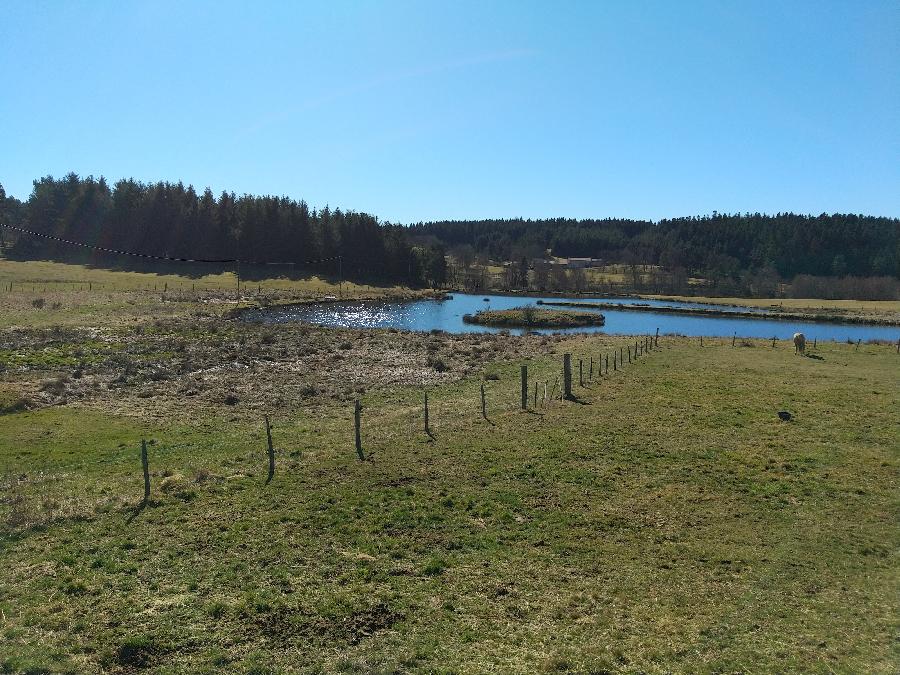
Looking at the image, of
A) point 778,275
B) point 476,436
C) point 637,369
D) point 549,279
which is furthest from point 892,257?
point 476,436

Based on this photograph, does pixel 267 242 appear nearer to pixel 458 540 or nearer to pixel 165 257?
pixel 165 257

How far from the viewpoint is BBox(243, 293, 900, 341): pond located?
241ft

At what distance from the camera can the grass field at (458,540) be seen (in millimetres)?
9750

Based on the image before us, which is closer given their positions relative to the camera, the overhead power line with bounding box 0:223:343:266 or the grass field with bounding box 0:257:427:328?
the grass field with bounding box 0:257:427:328

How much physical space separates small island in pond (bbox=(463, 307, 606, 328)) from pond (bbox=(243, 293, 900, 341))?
2460 mm

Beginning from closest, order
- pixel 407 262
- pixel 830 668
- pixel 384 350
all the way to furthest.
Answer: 1. pixel 830 668
2. pixel 384 350
3. pixel 407 262

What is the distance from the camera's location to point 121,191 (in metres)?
132

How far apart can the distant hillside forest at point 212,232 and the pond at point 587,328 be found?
36390mm

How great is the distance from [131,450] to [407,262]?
12743cm

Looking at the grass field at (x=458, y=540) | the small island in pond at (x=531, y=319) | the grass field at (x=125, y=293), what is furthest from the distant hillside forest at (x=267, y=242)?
the grass field at (x=458, y=540)

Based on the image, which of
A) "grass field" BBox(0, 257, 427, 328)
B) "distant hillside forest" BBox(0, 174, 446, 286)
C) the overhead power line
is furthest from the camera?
"distant hillside forest" BBox(0, 174, 446, 286)

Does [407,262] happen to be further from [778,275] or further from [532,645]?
[532,645]

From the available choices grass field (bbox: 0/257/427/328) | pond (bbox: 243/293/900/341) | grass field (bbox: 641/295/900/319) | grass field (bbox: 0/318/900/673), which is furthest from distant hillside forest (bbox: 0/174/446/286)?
grass field (bbox: 0/318/900/673)

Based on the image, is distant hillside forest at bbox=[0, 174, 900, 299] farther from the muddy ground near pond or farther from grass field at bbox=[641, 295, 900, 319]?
the muddy ground near pond
